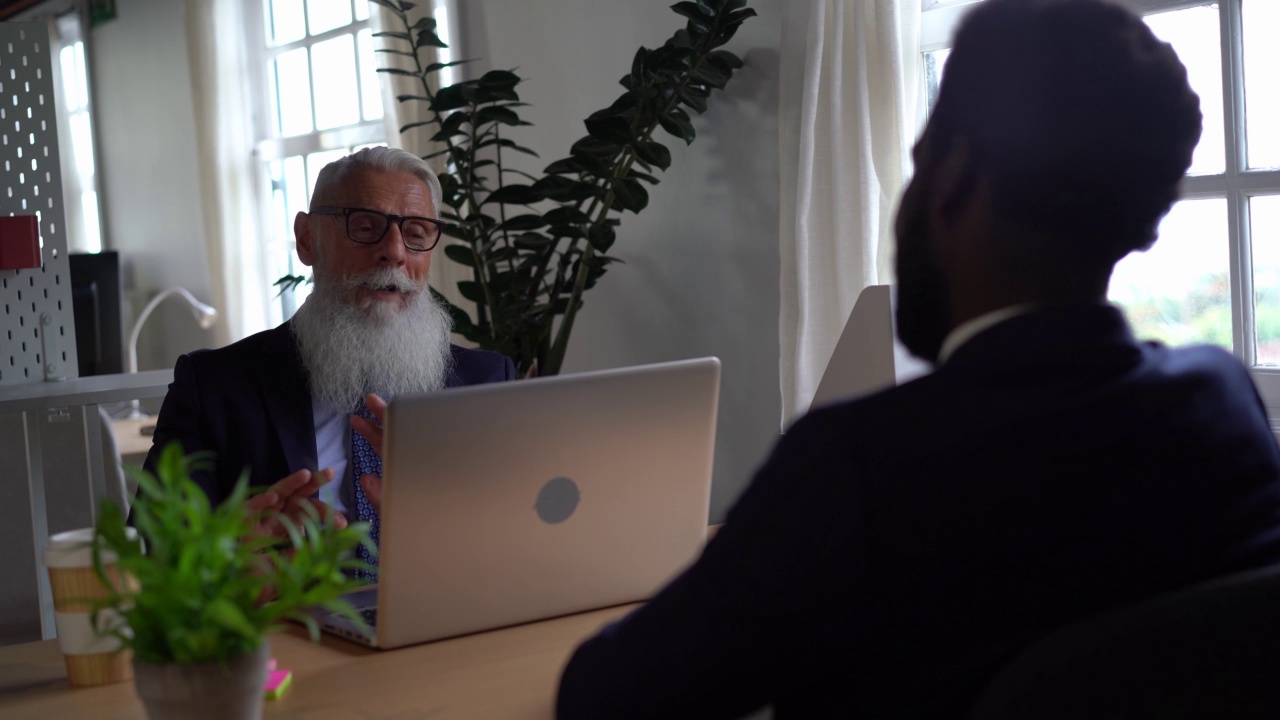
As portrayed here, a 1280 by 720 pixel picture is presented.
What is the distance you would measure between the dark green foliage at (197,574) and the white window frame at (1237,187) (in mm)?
1900

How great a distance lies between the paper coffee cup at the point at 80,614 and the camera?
4.08 feet

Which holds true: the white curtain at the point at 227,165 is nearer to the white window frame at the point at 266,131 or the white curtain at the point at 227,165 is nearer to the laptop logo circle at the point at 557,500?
the white window frame at the point at 266,131

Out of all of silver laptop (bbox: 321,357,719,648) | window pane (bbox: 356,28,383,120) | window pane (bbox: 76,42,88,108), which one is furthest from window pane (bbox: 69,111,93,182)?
silver laptop (bbox: 321,357,719,648)

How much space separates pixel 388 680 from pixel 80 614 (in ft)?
1.08

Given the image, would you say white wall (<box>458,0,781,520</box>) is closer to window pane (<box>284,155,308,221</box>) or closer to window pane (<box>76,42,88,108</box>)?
window pane (<box>284,155,308,221</box>)

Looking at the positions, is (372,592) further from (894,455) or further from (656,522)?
(894,455)

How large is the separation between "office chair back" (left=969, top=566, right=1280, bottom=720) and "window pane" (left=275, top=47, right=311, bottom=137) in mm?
5416

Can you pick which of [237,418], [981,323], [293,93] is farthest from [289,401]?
[293,93]

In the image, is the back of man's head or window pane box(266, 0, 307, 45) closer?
the back of man's head

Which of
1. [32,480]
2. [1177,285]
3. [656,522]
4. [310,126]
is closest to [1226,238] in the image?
[1177,285]

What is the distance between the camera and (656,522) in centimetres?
152

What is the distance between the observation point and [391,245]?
7.65 feet

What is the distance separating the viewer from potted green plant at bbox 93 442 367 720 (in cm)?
90

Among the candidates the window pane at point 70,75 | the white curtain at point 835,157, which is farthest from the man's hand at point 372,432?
the window pane at point 70,75
